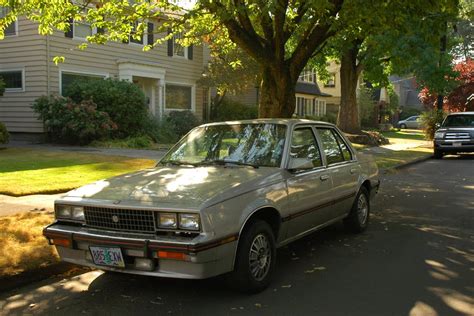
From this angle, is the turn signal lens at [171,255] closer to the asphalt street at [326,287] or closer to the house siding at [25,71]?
the asphalt street at [326,287]

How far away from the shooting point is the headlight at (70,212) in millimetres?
4719

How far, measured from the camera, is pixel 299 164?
17.5 feet

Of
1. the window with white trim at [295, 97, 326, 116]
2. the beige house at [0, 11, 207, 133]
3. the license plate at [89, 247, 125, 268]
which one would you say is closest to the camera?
the license plate at [89, 247, 125, 268]

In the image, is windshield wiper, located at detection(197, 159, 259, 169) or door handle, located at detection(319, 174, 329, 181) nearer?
windshield wiper, located at detection(197, 159, 259, 169)

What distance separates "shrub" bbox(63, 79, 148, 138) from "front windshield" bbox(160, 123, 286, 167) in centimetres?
1353

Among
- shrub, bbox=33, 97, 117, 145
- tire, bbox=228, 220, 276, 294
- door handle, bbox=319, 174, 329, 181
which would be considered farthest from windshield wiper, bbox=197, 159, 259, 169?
shrub, bbox=33, 97, 117, 145

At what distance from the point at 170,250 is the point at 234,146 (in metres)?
1.84

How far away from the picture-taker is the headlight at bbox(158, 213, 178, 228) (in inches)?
169

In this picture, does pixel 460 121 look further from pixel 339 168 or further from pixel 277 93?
pixel 339 168


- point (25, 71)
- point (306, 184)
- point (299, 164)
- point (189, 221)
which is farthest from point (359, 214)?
point (25, 71)

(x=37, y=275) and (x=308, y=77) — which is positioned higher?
(x=308, y=77)

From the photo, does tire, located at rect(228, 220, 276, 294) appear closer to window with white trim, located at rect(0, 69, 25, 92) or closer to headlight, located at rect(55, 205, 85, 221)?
headlight, located at rect(55, 205, 85, 221)

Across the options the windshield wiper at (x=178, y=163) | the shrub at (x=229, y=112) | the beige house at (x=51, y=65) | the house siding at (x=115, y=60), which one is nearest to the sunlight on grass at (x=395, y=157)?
the beige house at (x=51, y=65)

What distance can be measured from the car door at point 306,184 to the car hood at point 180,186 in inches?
12.1
